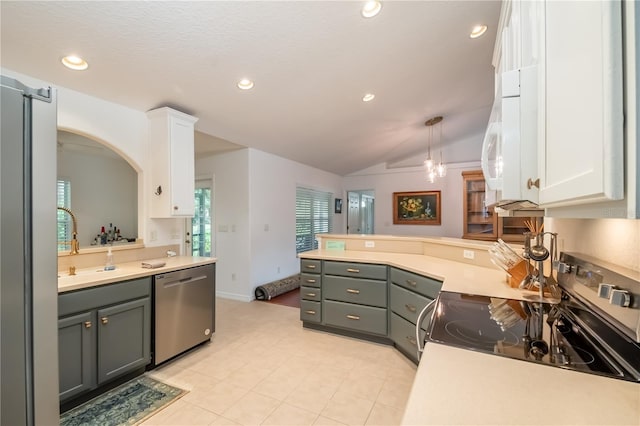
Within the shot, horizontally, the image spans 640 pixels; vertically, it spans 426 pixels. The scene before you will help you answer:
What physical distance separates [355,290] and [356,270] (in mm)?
206

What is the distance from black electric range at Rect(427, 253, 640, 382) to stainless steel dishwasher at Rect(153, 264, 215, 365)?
2.12 meters

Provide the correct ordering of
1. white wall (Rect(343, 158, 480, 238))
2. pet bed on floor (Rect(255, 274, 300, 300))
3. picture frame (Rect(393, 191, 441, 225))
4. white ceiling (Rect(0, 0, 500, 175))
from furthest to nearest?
1. picture frame (Rect(393, 191, 441, 225))
2. white wall (Rect(343, 158, 480, 238))
3. pet bed on floor (Rect(255, 274, 300, 300))
4. white ceiling (Rect(0, 0, 500, 175))

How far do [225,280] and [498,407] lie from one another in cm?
434

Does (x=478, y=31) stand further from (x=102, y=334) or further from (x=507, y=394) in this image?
(x=102, y=334)

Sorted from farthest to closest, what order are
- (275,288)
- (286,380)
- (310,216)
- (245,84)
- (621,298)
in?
1. (310,216)
2. (275,288)
3. (245,84)
4. (286,380)
5. (621,298)

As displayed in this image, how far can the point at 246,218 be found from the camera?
4.29m

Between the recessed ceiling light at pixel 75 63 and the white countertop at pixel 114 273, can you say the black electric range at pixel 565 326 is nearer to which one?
the white countertop at pixel 114 273

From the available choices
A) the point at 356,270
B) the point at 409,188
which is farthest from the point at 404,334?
the point at 409,188

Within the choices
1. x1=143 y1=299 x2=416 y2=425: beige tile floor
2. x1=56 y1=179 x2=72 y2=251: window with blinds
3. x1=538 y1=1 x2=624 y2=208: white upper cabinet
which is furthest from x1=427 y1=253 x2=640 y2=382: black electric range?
x1=56 y1=179 x2=72 y2=251: window with blinds

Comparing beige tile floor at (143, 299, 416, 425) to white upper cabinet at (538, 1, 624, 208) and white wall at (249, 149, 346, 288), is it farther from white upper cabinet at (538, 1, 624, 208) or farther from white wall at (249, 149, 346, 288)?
white upper cabinet at (538, 1, 624, 208)

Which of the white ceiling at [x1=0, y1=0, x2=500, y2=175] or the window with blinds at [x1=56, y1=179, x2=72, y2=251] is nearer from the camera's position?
the white ceiling at [x1=0, y1=0, x2=500, y2=175]

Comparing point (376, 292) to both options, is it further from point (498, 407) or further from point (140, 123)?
point (140, 123)

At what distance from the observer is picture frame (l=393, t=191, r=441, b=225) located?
6195mm

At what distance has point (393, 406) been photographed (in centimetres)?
190
